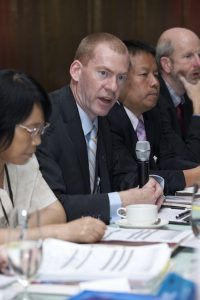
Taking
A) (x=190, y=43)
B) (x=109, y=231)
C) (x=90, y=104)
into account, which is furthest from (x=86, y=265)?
(x=190, y=43)

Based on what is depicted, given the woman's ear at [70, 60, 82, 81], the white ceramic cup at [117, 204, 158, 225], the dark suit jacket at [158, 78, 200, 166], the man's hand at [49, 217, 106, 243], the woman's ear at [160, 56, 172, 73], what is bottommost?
the dark suit jacket at [158, 78, 200, 166]

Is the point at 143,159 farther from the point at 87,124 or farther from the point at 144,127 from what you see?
the point at 144,127

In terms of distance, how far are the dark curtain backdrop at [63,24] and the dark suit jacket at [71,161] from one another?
2.71m

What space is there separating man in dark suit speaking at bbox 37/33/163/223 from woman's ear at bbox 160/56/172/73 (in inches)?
57.7

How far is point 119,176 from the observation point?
3342 millimetres

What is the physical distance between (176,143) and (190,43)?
2.95 feet

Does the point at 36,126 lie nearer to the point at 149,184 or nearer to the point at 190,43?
the point at 149,184

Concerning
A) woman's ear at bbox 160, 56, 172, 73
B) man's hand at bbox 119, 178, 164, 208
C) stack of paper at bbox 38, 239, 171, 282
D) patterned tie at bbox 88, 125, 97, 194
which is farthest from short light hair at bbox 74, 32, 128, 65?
woman's ear at bbox 160, 56, 172, 73

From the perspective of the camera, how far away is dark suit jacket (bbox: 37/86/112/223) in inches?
106

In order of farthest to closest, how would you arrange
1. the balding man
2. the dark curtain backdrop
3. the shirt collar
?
the dark curtain backdrop
the shirt collar
the balding man

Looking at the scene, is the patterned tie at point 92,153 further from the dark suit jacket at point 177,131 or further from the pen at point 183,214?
the dark suit jacket at point 177,131

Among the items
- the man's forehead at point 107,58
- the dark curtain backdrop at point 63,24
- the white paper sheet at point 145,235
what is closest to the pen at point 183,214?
the white paper sheet at point 145,235

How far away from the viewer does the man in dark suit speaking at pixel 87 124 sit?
9.68ft

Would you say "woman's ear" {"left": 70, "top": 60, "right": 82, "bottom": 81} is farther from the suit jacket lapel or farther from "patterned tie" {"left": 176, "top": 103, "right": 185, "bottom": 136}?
"patterned tie" {"left": 176, "top": 103, "right": 185, "bottom": 136}
